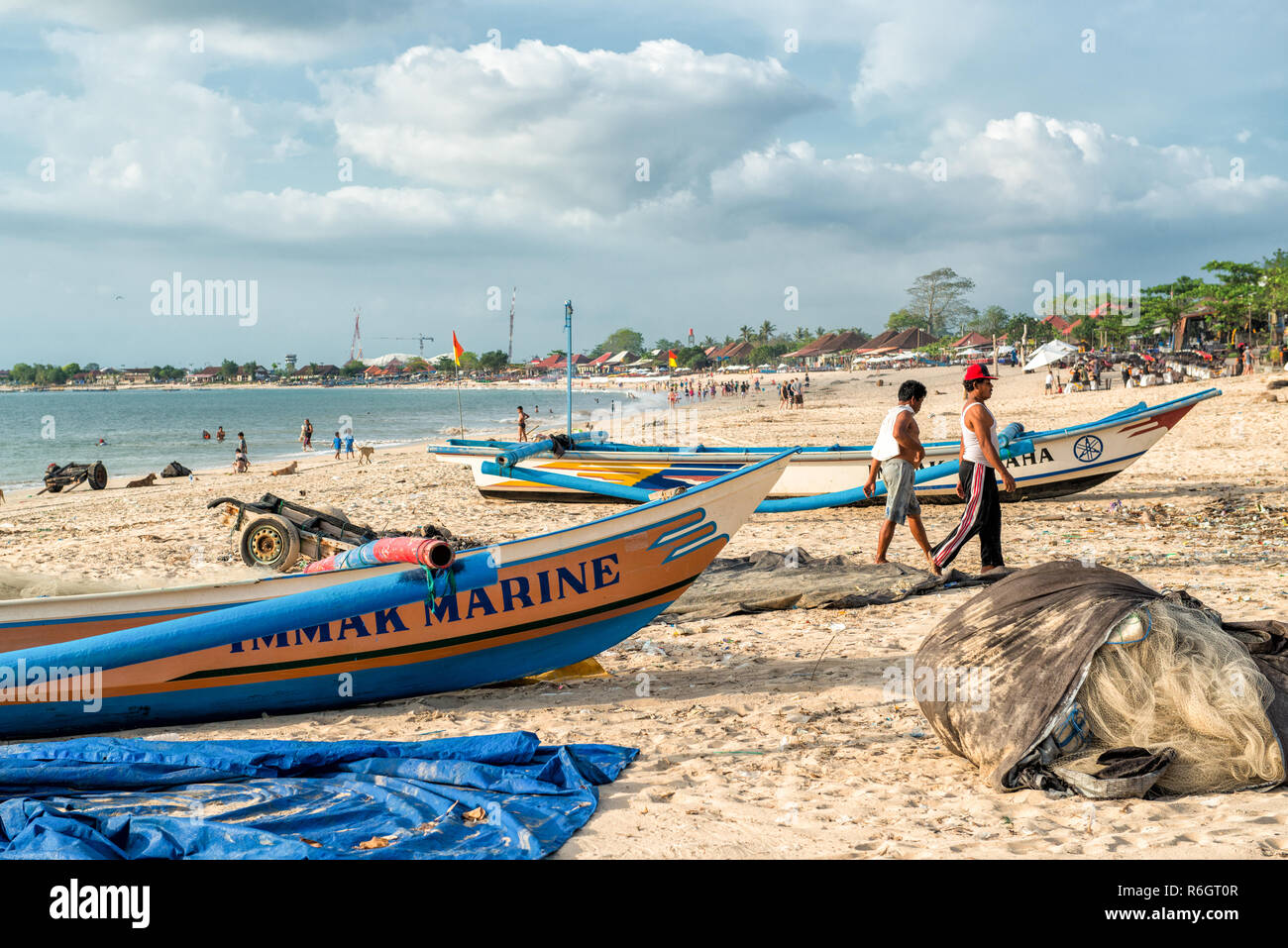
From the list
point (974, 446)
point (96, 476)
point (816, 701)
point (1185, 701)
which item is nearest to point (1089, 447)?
point (974, 446)

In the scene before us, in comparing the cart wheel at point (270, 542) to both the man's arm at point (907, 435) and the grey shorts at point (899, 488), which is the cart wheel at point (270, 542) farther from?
the man's arm at point (907, 435)

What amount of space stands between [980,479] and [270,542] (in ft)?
22.3

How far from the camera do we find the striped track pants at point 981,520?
6.96 m

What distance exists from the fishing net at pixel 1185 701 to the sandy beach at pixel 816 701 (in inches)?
4.7

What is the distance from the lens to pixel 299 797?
3688 mm

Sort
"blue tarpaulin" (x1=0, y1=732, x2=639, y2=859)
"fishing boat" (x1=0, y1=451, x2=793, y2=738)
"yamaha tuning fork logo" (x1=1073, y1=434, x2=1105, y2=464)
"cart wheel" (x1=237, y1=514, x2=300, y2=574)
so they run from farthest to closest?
"yamaha tuning fork logo" (x1=1073, y1=434, x2=1105, y2=464) < "cart wheel" (x1=237, y1=514, x2=300, y2=574) < "fishing boat" (x1=0, y1=451, x2=793, y2=738) < "blue tarpaulin" (x1=0, y1=732, x2=639, y2=859)

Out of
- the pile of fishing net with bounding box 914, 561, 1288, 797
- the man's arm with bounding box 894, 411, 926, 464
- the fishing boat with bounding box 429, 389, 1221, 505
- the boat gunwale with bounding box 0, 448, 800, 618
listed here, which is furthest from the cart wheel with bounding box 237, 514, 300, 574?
the pile of fishing net with bounding box 914, 561, 1288, 797

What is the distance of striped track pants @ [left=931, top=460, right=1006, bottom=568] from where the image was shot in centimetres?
696

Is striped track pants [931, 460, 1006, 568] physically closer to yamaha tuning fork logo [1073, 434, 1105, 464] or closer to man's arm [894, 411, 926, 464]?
man's arm [894, 411, 926, 464]

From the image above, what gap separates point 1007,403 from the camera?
112 ft

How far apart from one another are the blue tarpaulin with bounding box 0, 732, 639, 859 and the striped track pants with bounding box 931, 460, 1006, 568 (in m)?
3.89
